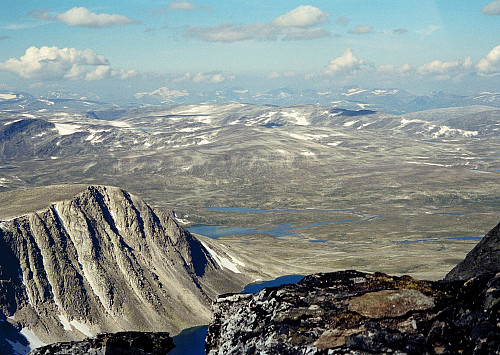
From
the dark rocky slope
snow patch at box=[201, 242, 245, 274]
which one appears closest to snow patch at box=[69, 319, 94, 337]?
snow patch at box=[201, 242, 245, 274]

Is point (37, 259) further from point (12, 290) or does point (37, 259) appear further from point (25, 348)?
point (25, 348)

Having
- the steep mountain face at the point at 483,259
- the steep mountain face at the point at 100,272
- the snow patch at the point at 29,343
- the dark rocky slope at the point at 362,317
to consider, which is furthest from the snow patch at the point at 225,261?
the dark rocky slope at the point at 362,317

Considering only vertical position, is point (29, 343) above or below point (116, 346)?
below

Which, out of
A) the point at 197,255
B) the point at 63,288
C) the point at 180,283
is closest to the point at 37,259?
the point at 63,288

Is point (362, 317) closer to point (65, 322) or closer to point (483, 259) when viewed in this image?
point (483, 259)

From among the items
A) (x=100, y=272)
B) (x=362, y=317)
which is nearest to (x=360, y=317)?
(x=362, y=317)

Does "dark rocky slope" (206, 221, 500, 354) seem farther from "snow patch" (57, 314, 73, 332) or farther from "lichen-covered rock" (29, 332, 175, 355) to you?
"snow patch" (57, 314, 73, 332)
